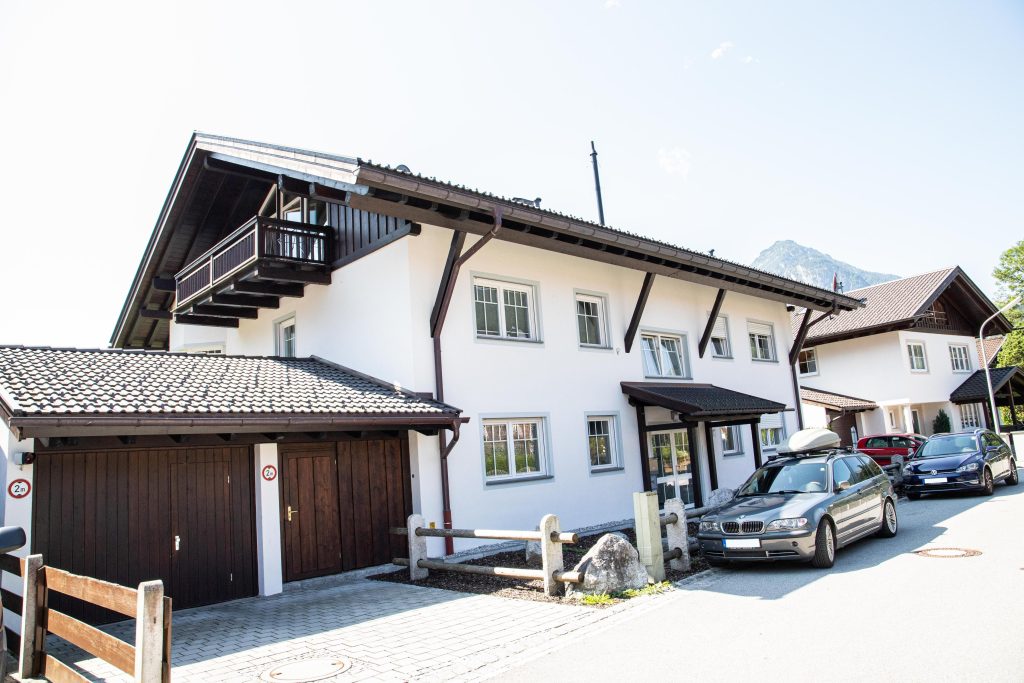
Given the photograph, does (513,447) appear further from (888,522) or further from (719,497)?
(888,522)

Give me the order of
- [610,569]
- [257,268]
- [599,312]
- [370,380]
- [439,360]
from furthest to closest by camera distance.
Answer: [599,312] → [257,268] → [370,380] → [439,360] → [610,569]

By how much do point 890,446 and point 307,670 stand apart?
19976 millimetres

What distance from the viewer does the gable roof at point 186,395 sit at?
789cm

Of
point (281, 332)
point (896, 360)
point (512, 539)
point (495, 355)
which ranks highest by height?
point (281, 332)

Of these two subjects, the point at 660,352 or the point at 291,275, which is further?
the point at 660,352

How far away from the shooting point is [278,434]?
33.7 ft

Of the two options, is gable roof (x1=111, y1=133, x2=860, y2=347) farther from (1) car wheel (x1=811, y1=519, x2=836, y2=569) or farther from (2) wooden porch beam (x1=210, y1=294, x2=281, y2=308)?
(1) car wheel (x1=811, y1=519, x2=836, y2=569)

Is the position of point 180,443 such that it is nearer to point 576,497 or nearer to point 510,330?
point 510,330

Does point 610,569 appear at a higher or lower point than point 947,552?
higher

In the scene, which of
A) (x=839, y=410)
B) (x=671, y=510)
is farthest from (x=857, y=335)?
(x=671, y=510)

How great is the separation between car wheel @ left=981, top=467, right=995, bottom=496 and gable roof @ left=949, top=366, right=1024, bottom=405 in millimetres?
16350

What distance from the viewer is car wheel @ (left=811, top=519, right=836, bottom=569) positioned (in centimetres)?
899

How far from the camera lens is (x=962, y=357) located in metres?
32.3

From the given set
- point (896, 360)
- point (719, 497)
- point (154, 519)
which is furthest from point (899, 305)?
point (154, 519)
